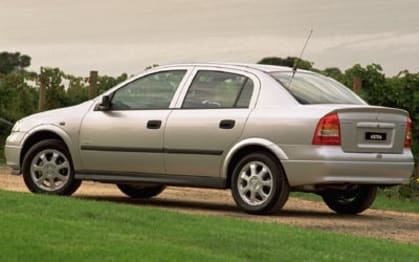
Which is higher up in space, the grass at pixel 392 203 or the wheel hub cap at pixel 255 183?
the wheel hub cap at pixel 255 183

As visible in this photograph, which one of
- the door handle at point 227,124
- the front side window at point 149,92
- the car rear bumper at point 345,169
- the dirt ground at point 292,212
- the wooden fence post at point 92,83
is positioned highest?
the wooden fence post at point 92,83

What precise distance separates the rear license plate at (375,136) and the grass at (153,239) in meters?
1.89

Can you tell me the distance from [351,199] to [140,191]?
2.95 meters

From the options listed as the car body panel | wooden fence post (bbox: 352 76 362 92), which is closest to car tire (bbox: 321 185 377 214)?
the car body panel

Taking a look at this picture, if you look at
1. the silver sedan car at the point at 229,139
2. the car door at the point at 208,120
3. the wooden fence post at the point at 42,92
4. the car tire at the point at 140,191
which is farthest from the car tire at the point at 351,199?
the wooden fence post at the point at 42,92

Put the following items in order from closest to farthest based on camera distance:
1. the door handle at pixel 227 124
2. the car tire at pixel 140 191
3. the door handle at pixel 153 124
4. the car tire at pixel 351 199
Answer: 1. the door handle at pixel 227 124
2. the door handle at pixel 153 124
3. the car tire at pixel 351 199
4. the car tire at pixel 140 191

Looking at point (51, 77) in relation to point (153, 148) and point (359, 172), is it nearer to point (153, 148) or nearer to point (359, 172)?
point (153, 148)

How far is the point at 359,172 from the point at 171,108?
2397 millimetres

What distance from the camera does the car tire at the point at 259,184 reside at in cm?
1098

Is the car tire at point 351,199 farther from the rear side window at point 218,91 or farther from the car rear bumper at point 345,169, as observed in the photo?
the rear side window at point 218,91

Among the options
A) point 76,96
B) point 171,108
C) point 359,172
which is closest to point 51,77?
point 76,96

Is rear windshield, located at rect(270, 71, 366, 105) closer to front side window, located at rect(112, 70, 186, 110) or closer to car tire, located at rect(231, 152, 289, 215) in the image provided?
car tire, located at rect(231, 152, 289, 215)

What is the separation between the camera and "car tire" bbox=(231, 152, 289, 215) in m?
11.0

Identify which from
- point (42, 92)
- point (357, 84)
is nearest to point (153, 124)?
point (357, 84)
